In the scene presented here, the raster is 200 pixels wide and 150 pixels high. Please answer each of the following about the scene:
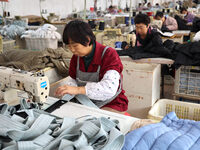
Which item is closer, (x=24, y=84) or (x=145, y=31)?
(x=24, y=84)

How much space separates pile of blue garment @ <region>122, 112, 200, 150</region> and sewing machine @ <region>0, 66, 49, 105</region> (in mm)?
566

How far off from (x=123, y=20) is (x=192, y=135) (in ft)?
20.1

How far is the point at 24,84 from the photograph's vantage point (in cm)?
123

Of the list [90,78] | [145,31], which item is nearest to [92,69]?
[90,78]

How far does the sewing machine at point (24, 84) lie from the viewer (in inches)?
46.6

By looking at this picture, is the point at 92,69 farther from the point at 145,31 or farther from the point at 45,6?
the point at 45,6

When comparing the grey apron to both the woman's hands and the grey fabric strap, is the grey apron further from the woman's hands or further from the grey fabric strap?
the grey fabric strap

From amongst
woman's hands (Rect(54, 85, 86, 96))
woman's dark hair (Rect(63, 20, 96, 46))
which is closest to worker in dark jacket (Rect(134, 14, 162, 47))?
woman's dark hair (Rect(63, 20, 96, 46))

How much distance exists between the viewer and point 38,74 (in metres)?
1.21

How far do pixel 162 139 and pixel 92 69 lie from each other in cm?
79

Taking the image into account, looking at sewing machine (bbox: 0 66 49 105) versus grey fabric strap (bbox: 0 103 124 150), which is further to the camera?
sewing machine (bbox: 0 66 49 105)

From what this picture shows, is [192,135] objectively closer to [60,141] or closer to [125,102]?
[60,141]

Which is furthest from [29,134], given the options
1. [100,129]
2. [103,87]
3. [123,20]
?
[123,20]

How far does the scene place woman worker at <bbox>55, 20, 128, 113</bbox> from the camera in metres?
1.31
